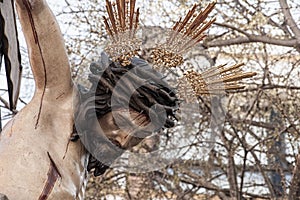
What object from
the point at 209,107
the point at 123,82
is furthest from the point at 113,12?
the point at 209,107

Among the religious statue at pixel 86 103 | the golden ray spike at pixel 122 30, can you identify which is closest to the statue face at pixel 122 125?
the religious statue at pixel 86 103

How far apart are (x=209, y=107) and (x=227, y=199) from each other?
0.78 m

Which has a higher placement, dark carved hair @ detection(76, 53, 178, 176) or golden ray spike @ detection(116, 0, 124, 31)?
golden ray spike @ detection(116, 0, 124, 31)

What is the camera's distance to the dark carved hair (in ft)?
5.99

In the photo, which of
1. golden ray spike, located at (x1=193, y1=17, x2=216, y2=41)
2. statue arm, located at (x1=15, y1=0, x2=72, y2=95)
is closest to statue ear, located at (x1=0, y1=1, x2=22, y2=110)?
statue arm, located at (x1=15, y1=0, x2=72, y2=95)

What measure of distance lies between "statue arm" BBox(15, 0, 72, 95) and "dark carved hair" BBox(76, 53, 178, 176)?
3.3 inches

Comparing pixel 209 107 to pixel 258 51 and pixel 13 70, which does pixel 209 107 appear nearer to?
pixel 258 51

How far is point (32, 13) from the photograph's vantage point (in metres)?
1.76

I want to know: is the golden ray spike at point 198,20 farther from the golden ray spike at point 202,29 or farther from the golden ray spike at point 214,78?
the golden ray spike at point 214,78

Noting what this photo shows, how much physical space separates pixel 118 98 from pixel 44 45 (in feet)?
0.77

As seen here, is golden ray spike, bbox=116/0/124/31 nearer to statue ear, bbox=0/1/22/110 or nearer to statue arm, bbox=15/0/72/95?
statue arm, bbox=15/0/72/95

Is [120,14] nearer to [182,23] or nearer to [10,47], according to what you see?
[182,23]

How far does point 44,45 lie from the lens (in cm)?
178

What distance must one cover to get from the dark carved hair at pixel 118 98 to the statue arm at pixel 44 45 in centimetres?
8
